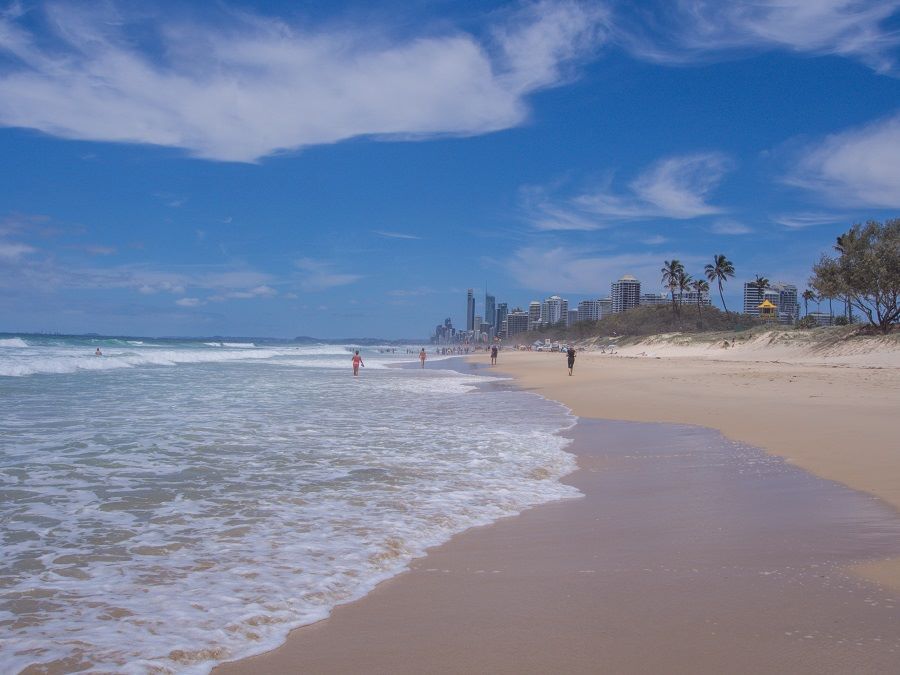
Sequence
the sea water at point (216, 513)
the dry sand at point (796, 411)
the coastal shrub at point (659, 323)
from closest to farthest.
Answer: the sea water at point (216, 513) → the dry sand at point (796, 411) → the coastal shrub at point (659, 323)

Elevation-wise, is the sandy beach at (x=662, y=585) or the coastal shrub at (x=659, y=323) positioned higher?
the coastal shrub at (x=659, y=323)

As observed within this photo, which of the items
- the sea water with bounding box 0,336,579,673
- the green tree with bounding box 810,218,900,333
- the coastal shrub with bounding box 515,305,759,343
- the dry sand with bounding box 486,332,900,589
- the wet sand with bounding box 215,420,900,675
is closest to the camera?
the wet sand with bounding box 215,420,900,675

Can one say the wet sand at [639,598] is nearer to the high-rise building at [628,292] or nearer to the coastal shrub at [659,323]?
the coastal shrub at [659,323]

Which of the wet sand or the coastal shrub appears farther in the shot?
the coastal shrub

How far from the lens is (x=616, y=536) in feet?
17.8

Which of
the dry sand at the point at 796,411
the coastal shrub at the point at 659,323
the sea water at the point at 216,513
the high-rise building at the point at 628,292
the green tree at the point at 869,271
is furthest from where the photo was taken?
the high-rise building at the point at 628,292

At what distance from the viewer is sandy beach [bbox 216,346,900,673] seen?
3.24 m

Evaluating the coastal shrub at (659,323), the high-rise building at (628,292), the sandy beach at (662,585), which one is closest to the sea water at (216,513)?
the sandy beach at (662,585)

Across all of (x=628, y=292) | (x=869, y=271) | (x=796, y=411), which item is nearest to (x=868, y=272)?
(x=869, y=271)

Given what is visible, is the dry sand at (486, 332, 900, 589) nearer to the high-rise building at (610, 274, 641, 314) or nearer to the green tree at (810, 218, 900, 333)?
the green tree at (810, 218, 900, 333)

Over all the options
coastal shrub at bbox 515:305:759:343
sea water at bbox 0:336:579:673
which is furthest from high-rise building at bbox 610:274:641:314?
sea water at bbox 0:336:579:673

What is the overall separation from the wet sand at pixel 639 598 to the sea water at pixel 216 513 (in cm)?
42

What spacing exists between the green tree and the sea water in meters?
33.4

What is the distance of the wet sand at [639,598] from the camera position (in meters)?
3.22
